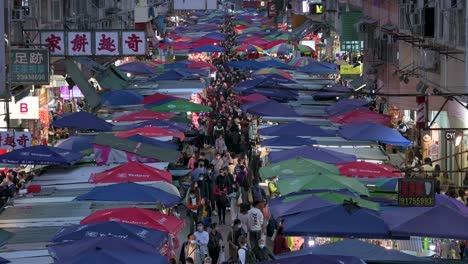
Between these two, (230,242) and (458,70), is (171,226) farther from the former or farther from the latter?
(458,70)

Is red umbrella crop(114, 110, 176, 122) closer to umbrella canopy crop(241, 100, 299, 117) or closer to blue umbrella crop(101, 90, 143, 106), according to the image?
umbrella canopy crop(241, 100, 299, 117)

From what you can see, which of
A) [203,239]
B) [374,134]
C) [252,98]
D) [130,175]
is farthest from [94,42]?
[203,239]

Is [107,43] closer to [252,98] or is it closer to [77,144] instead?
[77,144]

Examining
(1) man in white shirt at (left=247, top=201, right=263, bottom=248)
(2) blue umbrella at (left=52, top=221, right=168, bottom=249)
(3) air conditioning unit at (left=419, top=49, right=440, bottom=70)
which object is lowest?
(1) man in white shirt at (left=247, top=201, right=263, bottom=248)

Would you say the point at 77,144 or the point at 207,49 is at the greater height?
the point at 207,49

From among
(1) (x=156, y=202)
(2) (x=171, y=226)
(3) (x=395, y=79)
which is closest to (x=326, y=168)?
(1) (x=156, y=202)

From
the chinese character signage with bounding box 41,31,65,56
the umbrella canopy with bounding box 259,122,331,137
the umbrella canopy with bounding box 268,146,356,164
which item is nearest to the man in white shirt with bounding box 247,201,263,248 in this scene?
the umbrella canopy with bounding box 268,146,356,164

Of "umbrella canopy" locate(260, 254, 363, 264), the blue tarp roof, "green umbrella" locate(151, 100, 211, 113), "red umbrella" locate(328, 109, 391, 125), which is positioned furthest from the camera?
"green umbrella" locate(151, 100, 211, 113)
